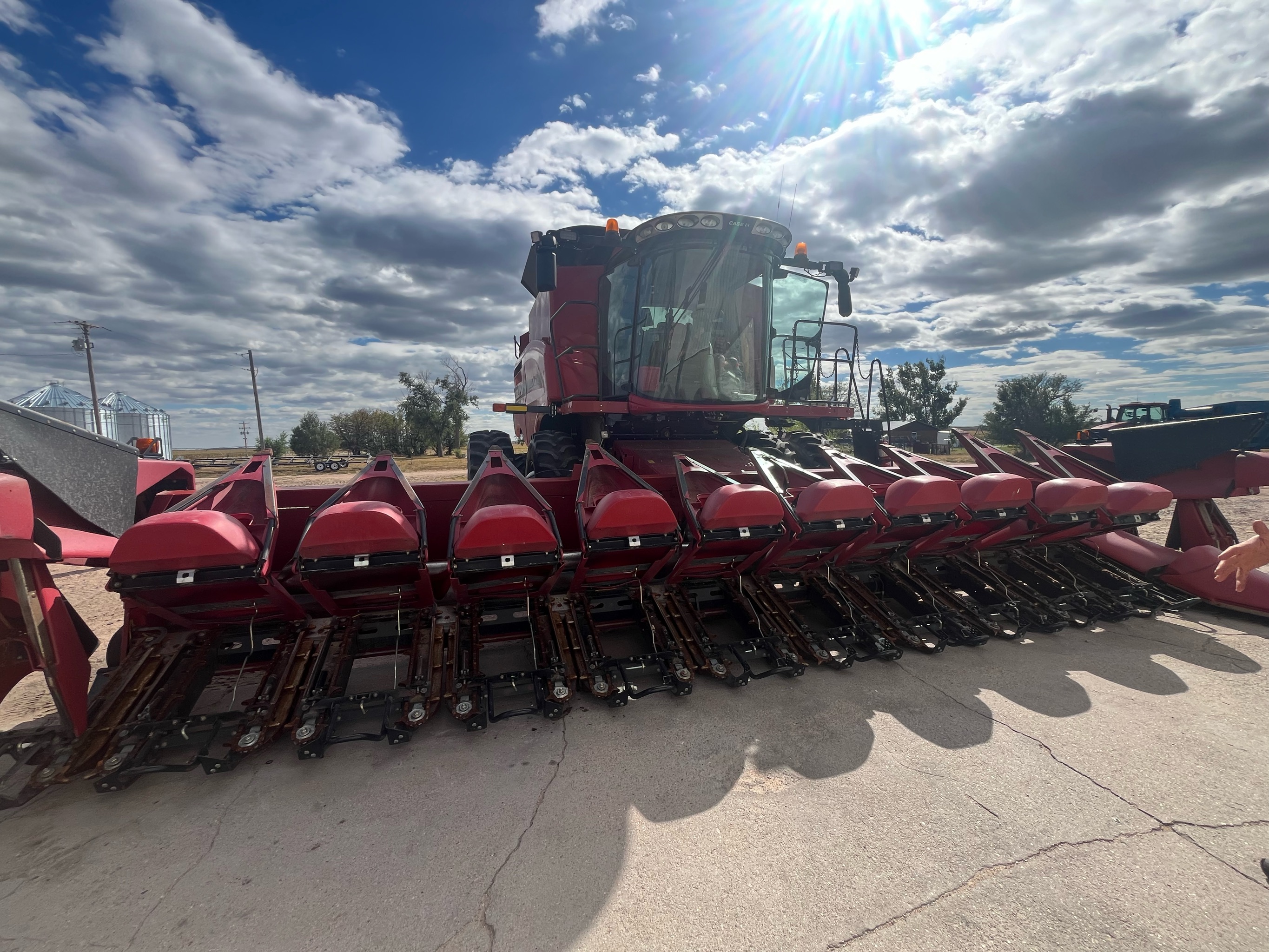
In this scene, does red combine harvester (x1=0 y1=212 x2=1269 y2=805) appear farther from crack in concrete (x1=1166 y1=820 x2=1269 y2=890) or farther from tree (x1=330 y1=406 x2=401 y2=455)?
tree (x1=330 y1=406 x2=401 y2=455)

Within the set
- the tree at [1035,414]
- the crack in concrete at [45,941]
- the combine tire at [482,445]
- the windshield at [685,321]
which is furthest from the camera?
the tree at [1035,414]

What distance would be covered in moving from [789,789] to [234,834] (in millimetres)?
2545

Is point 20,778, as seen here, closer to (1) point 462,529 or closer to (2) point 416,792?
(2) point 416,792

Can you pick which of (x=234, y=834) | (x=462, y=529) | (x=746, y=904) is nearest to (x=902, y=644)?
(x=746, y=904)

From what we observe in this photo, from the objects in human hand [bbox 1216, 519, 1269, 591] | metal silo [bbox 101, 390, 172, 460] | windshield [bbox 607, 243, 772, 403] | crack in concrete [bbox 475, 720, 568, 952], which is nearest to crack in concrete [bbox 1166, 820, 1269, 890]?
human hand [bbox 1216, 519, 1269, 591]

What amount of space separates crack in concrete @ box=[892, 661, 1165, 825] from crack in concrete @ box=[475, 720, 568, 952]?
2.45 m

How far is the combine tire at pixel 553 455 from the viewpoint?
532 cm

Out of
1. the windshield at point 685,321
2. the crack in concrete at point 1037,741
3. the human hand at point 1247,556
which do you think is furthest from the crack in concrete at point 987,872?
the windshield at point 685,321

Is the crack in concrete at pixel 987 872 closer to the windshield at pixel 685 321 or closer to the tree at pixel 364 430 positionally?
the windshield at pixel 685 321

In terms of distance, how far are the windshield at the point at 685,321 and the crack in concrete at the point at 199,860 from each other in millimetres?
3927

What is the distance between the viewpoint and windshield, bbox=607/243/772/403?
507cm

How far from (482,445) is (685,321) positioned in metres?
3.45

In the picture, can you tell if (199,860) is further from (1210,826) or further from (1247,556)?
Result: (1247,556)

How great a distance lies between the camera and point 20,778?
277 cm
